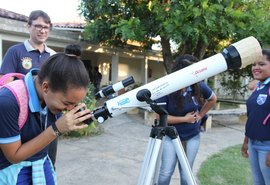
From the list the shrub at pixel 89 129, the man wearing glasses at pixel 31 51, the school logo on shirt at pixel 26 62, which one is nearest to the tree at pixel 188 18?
the shrub at pixel 89 129

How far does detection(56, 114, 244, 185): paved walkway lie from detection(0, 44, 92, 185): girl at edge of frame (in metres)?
2.72

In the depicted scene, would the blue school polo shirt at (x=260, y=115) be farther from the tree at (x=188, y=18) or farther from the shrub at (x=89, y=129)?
the shrub at (x=89, y=129)

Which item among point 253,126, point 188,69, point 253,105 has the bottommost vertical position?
point 253,126

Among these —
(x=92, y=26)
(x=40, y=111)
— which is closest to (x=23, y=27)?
(x=92, y=26)

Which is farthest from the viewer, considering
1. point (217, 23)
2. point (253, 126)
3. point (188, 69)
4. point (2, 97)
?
point (217, 23)

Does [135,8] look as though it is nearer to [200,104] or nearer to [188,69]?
[200,104]

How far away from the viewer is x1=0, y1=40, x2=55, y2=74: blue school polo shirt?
2652 millimetres

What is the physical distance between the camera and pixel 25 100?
1402mm

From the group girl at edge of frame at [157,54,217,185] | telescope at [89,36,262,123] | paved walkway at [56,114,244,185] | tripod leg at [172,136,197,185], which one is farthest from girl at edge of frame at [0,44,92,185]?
paved walkway at [56,114,244,185]

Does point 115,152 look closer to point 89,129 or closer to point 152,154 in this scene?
point 89,129

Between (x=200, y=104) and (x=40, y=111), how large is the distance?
6.30 feet

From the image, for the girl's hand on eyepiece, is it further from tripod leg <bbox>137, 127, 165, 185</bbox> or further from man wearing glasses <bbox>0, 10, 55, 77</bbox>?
man wearing glasses <bbox>0, 10, 55, 77</bbox>

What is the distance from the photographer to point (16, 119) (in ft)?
4.50

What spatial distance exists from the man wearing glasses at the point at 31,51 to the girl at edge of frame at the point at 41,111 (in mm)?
1213
